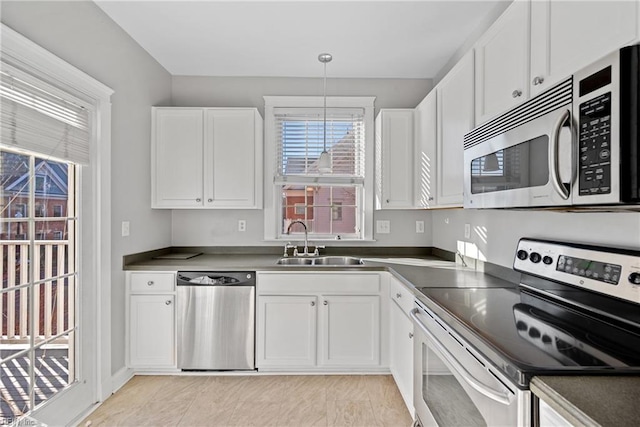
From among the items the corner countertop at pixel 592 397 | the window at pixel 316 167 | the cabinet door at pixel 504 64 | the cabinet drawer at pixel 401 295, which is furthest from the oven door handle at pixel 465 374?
the window at pixel 316 167

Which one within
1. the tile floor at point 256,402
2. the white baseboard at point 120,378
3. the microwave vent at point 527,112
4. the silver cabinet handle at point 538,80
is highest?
the silver cabinet handle at point 538,80

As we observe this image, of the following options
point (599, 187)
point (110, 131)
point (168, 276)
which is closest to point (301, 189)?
point (168, 276)

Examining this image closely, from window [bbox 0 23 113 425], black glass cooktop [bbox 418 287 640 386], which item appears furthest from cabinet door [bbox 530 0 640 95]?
window [bbox 0 23 113 425]

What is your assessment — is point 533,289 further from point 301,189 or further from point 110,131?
point 110,131

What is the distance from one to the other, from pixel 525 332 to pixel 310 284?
1719 millimetres

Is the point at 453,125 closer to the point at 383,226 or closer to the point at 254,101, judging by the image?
the point at 383,226

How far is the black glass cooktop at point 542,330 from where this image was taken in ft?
3.03

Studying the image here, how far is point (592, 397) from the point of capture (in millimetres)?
768

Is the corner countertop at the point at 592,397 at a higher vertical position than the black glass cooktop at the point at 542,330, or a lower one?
lower

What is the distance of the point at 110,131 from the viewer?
2.46 m

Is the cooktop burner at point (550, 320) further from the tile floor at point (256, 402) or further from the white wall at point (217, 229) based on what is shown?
the white wall at point (217, 229)

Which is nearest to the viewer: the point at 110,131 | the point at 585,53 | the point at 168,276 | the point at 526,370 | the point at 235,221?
the point at 526,370

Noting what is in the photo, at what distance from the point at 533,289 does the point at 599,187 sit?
0.88 meters

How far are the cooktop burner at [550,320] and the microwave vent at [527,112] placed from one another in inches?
21.7
